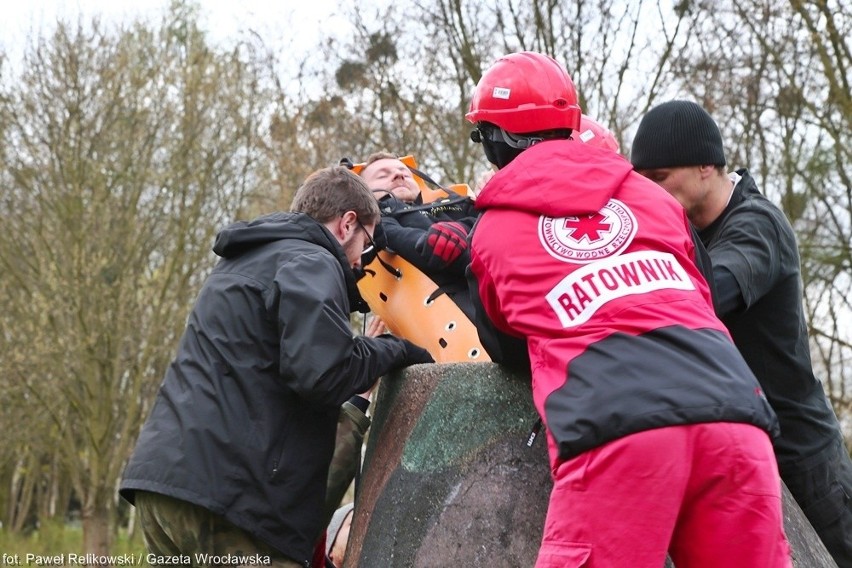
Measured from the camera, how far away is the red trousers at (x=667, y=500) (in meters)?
2.65

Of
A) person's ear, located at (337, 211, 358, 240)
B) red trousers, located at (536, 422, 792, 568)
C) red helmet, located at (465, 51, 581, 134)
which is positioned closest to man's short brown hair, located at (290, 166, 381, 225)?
person's ear, located at (337, 211, 358, 240)

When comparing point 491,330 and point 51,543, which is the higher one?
point 491,330

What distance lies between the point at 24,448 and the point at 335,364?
57.1ft

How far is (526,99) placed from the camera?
351cm

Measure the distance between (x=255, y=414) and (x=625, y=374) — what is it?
1.52 m

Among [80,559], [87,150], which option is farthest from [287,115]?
[80,559]

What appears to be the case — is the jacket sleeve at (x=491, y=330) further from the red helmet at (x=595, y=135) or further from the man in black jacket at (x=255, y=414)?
the red helmet at (x=595, y=135)

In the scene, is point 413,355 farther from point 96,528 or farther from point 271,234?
point 96,528

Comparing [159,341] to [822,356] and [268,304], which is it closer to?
[822,356]

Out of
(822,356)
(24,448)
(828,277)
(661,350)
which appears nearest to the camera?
(661,350)

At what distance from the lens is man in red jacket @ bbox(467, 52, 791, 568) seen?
2.66 m

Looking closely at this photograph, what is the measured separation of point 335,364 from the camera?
3756mm

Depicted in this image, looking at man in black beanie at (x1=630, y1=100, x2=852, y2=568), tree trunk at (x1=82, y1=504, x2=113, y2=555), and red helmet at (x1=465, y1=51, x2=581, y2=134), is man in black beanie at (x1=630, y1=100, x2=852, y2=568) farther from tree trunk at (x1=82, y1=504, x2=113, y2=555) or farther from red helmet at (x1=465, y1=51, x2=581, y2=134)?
tree trunk at (x1=82, y1=504, x2=113, y2=555)

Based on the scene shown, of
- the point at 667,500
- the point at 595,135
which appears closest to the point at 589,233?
the point at 667,500
